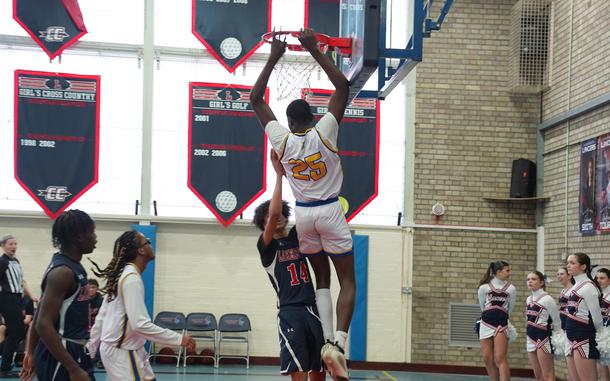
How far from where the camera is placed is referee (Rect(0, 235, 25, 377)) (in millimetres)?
10758

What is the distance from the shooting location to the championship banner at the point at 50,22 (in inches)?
554

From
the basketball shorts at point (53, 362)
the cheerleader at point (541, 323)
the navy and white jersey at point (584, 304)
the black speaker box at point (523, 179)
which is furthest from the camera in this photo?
the black speaker box at point (523, 179)

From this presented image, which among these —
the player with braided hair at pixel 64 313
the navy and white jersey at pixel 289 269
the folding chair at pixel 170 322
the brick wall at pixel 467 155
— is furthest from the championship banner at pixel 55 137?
the player with braided hair at pixel 64 313

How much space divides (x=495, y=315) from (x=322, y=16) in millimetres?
6634

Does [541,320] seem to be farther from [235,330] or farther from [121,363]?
[121,363]

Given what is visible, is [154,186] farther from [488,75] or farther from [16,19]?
[488,75]

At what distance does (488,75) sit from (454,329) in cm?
485

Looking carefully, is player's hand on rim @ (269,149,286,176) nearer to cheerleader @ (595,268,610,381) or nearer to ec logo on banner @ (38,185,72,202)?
cheerleader @ (595,268,610,381)

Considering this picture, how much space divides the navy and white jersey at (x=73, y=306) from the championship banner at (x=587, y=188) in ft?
31.4

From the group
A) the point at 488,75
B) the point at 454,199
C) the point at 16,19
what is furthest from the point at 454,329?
the point at 16,19

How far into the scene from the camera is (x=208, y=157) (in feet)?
47.1

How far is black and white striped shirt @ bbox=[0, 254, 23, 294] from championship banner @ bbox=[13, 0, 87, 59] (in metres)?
4.78

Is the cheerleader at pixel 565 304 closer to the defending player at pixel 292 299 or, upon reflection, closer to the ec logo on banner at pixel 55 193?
the defending player at pixel 292 299

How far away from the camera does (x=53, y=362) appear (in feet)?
14.6
